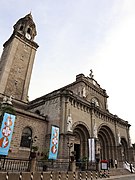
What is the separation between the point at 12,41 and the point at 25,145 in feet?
76.0

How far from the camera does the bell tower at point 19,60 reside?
29.5 metres

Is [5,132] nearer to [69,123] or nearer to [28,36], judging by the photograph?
[69,123]

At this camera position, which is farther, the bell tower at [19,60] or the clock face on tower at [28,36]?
the clock face on tower at [28,36]

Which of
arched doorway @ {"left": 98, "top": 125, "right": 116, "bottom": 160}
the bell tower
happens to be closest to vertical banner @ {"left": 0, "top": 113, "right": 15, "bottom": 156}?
the bell tower

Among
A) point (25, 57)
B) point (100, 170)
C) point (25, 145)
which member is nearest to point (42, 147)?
point (25, 145)

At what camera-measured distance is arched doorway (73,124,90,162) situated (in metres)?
24.0

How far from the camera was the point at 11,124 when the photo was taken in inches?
642

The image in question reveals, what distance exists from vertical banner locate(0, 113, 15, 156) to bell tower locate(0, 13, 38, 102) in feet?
41.1

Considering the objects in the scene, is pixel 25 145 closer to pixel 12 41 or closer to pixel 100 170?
pixel 100 170

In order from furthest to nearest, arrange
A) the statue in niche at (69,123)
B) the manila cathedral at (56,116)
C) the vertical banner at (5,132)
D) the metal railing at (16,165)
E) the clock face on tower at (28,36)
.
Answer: the clock face on tower at (28,36) → the statue in niche at (69,123) → the manila cathedral at (56,116) → the vertical banner at (5,132) → the metal railing at (16,165)

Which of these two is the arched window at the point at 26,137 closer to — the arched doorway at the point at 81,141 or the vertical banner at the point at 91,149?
the arched doorway at the point at 81,141

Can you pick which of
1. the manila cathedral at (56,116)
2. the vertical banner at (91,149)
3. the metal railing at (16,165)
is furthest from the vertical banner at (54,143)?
the vertical banner at (91,149)

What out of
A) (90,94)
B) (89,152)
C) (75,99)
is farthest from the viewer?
(90,94)

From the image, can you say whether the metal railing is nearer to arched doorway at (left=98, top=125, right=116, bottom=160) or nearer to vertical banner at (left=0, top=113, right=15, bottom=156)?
vertical banner at (left=0, top=113, right=15, bottom=156)
